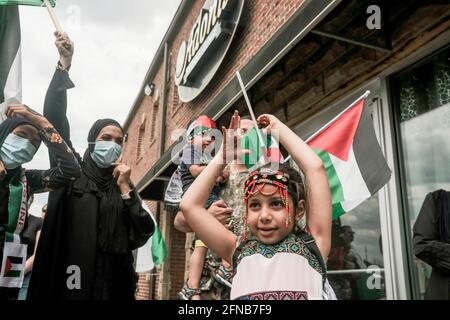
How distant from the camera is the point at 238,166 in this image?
219cm

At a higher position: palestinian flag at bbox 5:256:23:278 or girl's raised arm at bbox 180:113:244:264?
girl's raised arm at bbox 180:113:244:264

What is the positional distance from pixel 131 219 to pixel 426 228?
1929 mm

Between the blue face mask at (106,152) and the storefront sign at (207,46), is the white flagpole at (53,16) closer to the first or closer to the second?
the blue face mask at (106,152)

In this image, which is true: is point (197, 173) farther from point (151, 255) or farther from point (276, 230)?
point (151, 255)

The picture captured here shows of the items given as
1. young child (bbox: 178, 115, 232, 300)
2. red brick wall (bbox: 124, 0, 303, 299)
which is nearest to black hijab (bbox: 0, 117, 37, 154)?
young child (bbox: 178, 115, 232, 300)

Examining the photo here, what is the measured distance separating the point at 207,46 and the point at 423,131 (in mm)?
4221

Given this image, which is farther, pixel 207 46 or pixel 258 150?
pixel 207 46

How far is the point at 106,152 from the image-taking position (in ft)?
7.18

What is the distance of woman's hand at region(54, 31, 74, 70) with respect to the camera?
2.08 metres

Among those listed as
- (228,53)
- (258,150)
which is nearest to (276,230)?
(258,150)

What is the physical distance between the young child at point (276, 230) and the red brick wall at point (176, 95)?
3267mm

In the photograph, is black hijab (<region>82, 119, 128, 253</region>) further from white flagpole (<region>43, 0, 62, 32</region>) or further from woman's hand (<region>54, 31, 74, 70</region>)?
white flagpole (<region>43, 0, 62, 32</region>)

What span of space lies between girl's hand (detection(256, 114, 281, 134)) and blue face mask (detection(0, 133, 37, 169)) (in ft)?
3.97
